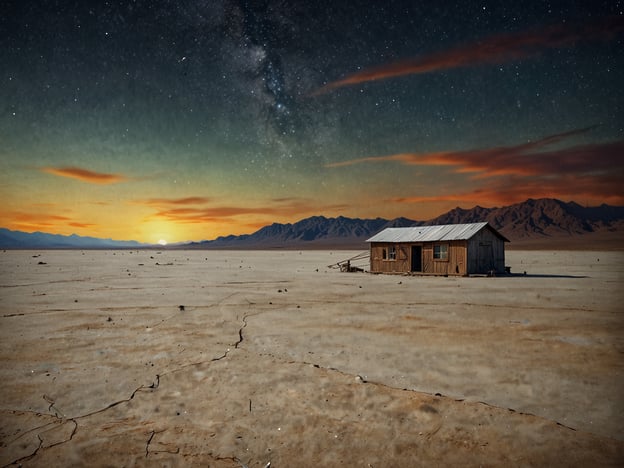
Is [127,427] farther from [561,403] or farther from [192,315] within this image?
[192,315]

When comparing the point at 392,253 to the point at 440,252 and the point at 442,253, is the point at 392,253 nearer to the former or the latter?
the point at 440,252

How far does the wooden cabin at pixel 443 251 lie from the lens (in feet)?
96.0

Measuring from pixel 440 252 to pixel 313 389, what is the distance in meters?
26.0

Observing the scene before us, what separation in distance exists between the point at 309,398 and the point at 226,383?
1.74 meters

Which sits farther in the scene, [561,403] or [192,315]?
[192,315]

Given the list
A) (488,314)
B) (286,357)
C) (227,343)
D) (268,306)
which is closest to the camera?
(286,357)

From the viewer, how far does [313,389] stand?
22.6ft

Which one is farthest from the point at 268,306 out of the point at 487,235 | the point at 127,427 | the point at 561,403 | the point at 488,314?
the point at 487,235

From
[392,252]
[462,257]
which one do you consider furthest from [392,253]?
[462,257]

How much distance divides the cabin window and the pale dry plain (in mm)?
16218

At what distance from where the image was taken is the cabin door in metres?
32.6

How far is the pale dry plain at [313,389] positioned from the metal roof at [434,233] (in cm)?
1573

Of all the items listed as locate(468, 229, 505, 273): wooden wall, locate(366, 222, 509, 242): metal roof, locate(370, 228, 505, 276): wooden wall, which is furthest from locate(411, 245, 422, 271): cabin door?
locate(468, 229, 505, 273): wooden wall

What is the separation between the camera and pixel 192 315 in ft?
45.9
